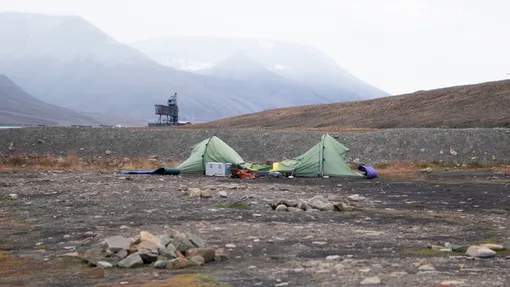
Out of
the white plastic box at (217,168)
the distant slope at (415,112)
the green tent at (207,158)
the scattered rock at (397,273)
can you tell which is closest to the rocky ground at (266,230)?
the scattered rock at (397,273)

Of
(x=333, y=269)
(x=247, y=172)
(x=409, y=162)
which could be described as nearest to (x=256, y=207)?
(x=333, y=269)

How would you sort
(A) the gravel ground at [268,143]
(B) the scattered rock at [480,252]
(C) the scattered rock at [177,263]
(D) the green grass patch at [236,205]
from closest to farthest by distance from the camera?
(C) the scattered rock at [177,263] < (B) the scattered rock at [480,252] < (D) the green grass patch at [236,205] < (A) the gravel ground at [268,143]

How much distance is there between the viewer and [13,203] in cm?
1897

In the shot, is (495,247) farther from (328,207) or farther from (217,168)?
(217,168)

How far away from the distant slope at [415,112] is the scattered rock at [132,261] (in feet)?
150

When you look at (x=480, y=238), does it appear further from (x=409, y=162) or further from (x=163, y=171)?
(x=409, y=162)

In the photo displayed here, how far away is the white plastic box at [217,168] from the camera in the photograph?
3016cm

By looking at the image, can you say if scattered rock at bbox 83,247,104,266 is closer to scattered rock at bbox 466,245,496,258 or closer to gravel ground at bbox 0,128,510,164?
scattered rock at bbox 466,245,496,258

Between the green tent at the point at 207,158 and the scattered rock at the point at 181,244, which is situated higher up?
the green tent at the point at 207,158

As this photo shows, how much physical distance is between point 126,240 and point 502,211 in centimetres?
1140

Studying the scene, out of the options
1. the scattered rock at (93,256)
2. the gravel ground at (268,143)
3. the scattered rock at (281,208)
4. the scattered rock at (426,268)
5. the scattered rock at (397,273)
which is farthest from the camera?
the gravel ground at (268,143)

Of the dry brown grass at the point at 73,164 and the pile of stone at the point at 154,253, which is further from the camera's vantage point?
the dry brown grass at the point at 73,164

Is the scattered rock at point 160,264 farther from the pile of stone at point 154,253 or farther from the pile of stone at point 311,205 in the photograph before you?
the pile of stone at point 311,205

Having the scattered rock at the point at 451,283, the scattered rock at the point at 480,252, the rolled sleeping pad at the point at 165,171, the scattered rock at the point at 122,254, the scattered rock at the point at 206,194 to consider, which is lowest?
the scattered rock at the point at 451,283
